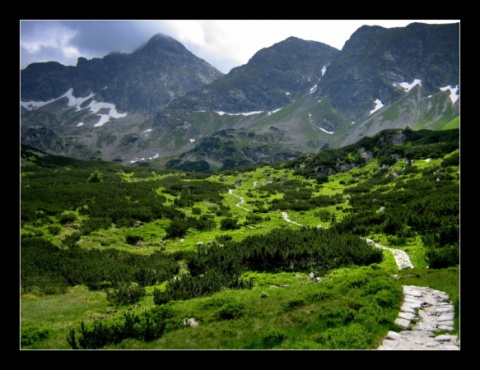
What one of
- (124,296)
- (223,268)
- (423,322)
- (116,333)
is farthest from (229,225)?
(423,322)

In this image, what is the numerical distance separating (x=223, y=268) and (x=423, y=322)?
1106cm

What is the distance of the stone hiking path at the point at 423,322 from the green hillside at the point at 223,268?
0.34m

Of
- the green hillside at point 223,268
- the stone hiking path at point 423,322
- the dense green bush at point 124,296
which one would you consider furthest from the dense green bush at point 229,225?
the stone hiking path at point 423,322

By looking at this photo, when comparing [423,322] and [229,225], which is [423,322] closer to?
[423,322]

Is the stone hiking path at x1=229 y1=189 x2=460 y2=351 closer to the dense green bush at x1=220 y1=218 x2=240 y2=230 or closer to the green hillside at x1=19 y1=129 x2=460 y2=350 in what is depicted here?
the green hillside at x1=19 y1=129 x2=460 y2=350

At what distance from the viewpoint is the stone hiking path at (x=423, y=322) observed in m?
8.58

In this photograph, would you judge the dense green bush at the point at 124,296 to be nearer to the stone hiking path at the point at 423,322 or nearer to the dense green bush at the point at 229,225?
the stone hiking path at the point at 423,322

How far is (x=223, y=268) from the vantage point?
18.8m

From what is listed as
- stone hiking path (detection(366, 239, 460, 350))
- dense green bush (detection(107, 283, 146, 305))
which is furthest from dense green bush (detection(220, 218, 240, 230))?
stone hiking path (detection(366, 239, 460, 350))

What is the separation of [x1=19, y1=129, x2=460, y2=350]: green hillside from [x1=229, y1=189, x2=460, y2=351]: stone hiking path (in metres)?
0.34

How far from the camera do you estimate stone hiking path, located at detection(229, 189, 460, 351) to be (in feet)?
28.1

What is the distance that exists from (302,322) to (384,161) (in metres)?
53.3
